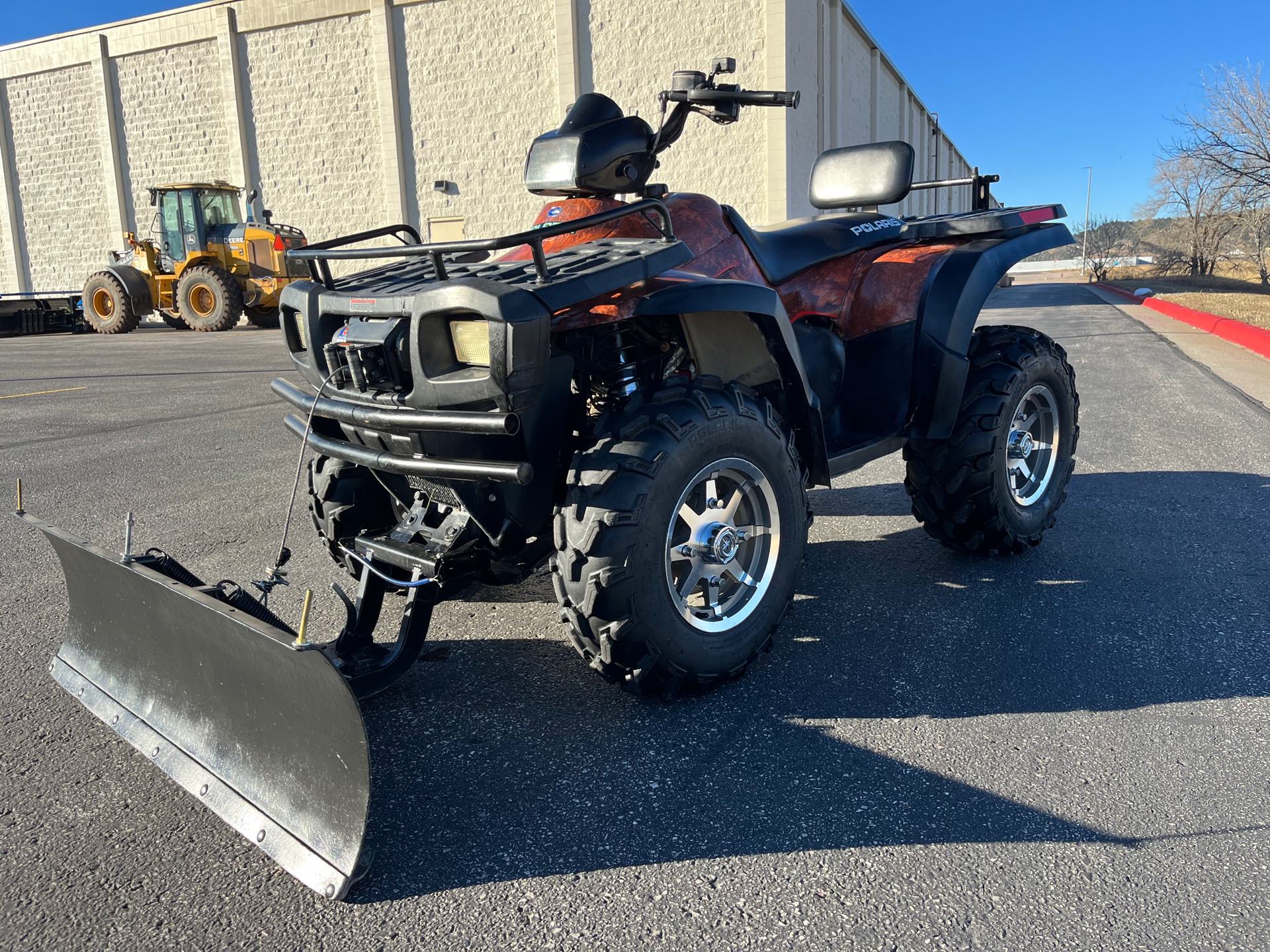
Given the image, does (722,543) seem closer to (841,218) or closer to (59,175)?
(841,218)

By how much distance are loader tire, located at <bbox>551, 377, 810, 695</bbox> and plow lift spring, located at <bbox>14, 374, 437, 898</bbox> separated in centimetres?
63

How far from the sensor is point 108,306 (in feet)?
81.1

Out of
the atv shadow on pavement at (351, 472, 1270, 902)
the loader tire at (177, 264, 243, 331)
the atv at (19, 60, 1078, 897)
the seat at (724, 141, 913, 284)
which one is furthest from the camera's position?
the loader tire at (177, 264, 243, 331)

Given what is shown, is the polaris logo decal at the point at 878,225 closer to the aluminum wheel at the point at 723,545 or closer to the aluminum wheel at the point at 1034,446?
the aluminum wheel at the point at 1034,446

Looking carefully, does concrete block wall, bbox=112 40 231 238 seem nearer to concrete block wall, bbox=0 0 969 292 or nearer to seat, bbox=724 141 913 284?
concrete block wall, bbox=0 0 969 292

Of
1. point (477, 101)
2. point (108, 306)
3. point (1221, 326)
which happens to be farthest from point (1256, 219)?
point (108, 306)

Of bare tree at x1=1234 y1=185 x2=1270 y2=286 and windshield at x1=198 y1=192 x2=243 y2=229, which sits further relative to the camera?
bare tree at x1=1234 y1=185 x2=1270 y2=286

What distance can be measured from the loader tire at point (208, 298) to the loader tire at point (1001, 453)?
21.4m

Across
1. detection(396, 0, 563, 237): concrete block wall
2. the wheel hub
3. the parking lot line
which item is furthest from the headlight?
detection(396, 0, 563, 237): concrete block wall

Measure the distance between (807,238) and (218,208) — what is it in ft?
77.0

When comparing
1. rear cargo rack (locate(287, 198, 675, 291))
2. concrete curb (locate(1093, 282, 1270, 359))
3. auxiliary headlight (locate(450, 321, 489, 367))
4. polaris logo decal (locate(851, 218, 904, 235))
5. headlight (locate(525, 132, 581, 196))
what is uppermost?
headlight (locate(525, 132, 581, 196))

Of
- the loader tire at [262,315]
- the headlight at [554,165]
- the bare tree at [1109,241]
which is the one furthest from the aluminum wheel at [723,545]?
the bare tree at [1109,241]

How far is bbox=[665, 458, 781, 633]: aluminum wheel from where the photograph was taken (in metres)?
3.12

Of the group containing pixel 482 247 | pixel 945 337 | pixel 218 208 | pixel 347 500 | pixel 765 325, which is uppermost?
pixel 218 208
